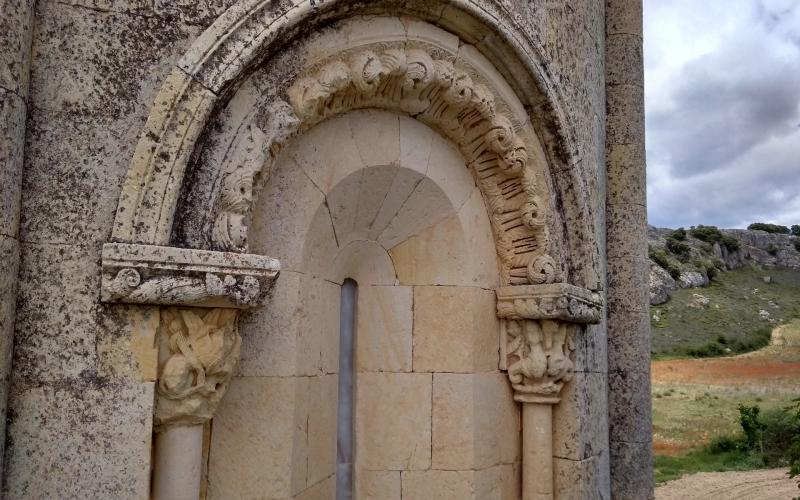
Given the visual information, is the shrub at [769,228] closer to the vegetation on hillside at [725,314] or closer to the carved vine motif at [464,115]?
the vegetation on hillside at [725,314]

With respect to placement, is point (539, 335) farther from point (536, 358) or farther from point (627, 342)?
point (627, 342)

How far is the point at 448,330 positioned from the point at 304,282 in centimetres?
110

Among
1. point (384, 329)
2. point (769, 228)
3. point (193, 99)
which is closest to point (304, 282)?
point (384, 329)

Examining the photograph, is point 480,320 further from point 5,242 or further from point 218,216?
point 5,242

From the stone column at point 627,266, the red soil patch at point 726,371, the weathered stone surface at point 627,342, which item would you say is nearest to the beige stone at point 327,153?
the stone column at point 627,266

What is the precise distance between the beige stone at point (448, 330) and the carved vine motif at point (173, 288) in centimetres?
155

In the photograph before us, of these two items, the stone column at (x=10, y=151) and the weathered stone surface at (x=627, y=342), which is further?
the weathered stone surface at (x=627, y=342)

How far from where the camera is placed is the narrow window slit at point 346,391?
149 inches

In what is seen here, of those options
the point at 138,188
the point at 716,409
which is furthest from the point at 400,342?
the point at 716,409

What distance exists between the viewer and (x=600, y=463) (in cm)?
454

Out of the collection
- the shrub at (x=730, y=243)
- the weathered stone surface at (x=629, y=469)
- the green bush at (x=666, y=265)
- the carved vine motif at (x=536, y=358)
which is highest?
the shrub at (x=730, y=243)

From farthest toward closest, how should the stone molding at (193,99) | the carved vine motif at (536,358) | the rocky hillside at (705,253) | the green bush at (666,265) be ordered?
the green bush at (666,265) → the rocky hillside at (705,253) → the carved vine motif at (536,358) → the stone molding at (193,99)

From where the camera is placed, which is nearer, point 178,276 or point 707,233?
point 178,276

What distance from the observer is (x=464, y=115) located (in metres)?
3.83
